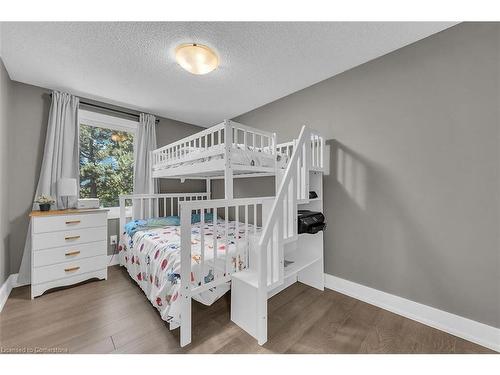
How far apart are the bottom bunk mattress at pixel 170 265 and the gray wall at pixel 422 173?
1240 mm

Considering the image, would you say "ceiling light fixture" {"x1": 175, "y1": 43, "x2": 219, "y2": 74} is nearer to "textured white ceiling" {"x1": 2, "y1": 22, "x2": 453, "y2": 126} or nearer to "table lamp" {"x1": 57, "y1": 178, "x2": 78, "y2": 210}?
"textured white ceiling" {"x1": 2, "y1": 22, "x2": 453, "y2": 126}

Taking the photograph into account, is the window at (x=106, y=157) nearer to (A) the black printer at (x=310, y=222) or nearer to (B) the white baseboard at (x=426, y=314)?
(A) the black printer at (x=310, y=222)

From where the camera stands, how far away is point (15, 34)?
1.58 meters

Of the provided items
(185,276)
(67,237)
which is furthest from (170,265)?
(67,237)

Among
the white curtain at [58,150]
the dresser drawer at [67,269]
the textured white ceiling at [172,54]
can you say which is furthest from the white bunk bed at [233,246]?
the white curtain at [58,150]

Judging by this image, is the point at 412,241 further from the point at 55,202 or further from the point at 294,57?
the point at 55,202

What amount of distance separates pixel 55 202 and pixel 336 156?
3291 mm

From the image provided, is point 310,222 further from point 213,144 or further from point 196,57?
point 196,57

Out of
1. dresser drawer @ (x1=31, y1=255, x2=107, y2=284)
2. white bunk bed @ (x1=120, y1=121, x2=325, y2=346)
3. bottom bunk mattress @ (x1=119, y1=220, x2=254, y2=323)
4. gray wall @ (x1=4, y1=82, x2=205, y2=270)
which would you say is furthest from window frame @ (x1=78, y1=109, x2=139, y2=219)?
bottom bunk mattress @ (x1=119, y1=220, x2=254, y2=323)

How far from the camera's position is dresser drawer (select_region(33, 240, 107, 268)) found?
6.57ft

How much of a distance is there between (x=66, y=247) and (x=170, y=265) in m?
1.40

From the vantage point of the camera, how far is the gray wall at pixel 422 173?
4.73 feet

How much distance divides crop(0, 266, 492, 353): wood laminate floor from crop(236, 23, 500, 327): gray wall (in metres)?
0.35
